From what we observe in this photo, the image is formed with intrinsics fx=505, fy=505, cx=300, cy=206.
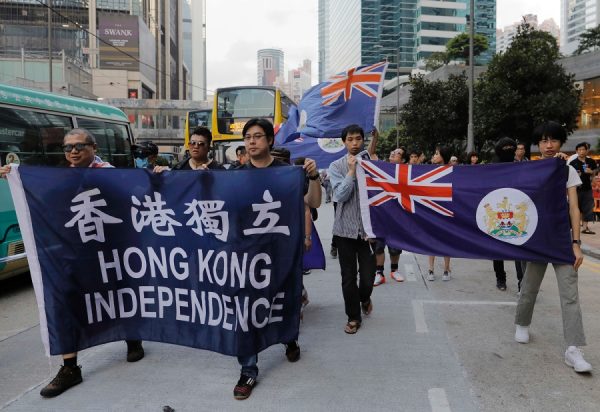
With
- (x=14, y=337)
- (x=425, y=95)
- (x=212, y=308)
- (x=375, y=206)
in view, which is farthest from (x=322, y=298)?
(x=425, y=95)

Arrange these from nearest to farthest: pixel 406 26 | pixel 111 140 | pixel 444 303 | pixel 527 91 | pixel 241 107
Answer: pixel 444 303 → pixel 111 140 → pixel 241 107 → pixel 527 91 → pixel 406 26

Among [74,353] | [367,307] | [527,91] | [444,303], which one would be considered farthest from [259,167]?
[527,91]

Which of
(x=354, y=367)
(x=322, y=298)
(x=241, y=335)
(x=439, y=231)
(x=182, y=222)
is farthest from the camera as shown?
(x=322, y=298)

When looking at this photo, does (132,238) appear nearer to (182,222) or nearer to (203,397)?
(182,222)

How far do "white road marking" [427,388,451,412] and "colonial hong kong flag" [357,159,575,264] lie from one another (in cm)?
123

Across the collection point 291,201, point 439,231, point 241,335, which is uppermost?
point 291,201

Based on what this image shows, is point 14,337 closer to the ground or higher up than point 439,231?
closer to the ground

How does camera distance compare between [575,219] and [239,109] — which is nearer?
[575,219]

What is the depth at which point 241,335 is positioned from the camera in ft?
10.3

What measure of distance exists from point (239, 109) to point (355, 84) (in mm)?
11140

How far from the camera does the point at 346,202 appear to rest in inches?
176

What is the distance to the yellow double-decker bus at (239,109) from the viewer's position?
15891mm

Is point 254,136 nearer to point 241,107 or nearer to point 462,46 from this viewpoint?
point 241,107

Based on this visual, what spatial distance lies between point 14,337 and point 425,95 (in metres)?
26.0
